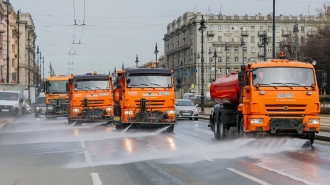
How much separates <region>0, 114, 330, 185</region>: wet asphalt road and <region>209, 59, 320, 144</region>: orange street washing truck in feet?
2.26

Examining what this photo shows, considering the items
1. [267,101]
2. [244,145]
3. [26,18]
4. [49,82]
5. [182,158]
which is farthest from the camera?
[26,18]

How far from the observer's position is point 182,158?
49.9 ft

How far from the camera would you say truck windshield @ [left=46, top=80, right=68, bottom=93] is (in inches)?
1647

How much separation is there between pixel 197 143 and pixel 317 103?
438 centimetres

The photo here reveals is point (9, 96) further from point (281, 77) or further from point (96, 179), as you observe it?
point (96, 179)

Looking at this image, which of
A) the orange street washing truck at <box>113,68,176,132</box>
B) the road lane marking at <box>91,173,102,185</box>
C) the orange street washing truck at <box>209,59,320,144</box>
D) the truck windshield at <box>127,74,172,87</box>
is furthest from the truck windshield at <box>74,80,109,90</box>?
the road lane marking at <box>91,173,102,185</box>

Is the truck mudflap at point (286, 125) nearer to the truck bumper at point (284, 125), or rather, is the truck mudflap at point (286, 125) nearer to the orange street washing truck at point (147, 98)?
the truck bumper at point (284, 125)

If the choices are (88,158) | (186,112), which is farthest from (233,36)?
(88,158)

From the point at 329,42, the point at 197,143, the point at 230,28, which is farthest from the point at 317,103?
the point at 230,28

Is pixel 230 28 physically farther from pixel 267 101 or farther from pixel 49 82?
pixel 267 101

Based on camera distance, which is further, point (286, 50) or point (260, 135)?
point (286, 50)

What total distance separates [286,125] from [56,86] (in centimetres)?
2652

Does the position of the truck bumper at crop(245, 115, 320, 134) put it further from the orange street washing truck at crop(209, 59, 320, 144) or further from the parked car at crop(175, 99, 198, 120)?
the parked car at crop(175, 99, 198, 120)

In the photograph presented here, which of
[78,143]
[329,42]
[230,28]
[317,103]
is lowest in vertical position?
[78,143]
